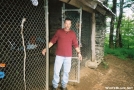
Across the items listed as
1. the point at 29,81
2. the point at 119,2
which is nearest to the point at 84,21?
the point at 29,81

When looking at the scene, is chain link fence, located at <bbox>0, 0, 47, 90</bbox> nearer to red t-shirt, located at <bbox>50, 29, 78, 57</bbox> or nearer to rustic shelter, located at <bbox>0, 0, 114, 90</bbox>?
rustic shelter, located at <bbox>0, 0, 114, 90</bbox>

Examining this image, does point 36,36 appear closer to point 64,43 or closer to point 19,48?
point 19,48

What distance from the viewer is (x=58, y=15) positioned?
6910 millimetres

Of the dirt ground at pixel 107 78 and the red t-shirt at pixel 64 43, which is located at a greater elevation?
the red t-shirt at pixel 64 43

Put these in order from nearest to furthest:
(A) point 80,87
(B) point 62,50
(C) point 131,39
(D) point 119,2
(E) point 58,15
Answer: (B) point 62,50 < (A) point 80,87 < (E) point 58,15 < (D) point 119,2 < (C) point 131,39

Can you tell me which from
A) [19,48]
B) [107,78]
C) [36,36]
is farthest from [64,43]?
[107,78]

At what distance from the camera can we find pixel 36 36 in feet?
22.4

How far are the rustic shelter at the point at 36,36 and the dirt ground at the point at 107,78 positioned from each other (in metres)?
0.37

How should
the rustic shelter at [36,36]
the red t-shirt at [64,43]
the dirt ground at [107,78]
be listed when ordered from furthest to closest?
the dirt ground at [107,78]
the rustic shelter at [36,36]
the red t-shirt at [64,43]

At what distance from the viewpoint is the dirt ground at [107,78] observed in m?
6.42

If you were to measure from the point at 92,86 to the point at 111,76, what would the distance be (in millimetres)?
1812

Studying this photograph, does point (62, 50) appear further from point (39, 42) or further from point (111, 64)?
point (111, 64)

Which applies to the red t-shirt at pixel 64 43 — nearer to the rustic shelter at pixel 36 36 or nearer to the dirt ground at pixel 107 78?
the rustic shelter at pixel 36 36

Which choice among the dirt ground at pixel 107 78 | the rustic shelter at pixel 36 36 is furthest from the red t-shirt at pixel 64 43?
the dirt ground at pixel 107 78
